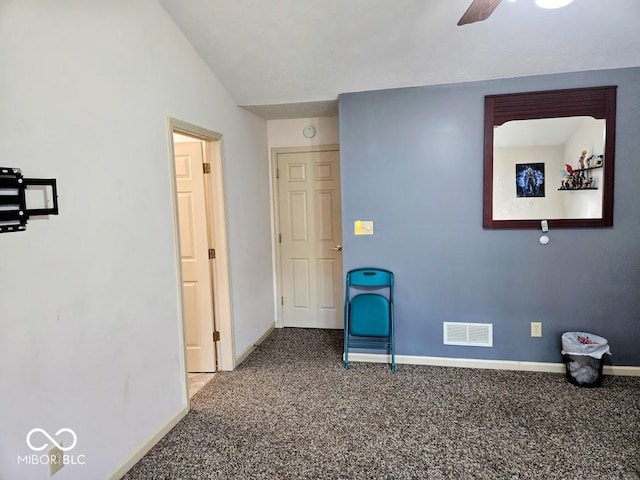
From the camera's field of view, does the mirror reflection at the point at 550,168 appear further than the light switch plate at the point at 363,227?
No

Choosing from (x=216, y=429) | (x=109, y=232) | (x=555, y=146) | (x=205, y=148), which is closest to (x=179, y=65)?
(x=205, y=148)

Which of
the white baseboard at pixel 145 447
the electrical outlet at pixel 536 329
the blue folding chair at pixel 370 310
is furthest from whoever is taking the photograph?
the blue folding chair at pixel 370 310

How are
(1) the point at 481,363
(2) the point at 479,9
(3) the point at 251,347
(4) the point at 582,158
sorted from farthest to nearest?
(3) the point at 251,347, (1) the point at 481,363, (4) the point at 582,158, (2) the point at 479,9

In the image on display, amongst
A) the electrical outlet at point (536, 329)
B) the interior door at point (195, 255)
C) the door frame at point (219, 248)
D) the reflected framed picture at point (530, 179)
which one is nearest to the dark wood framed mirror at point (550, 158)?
the reflected framed picture at point (530, 179)

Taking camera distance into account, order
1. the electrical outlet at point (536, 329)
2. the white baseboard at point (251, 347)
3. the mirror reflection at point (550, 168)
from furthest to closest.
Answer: the white baseboard at point (251, 347)
the electrical outlet at point (536, 329)
the mirror reflection at point (550, 168)

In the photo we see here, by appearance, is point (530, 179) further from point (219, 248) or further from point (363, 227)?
point (219, 248)

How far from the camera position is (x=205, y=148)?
3342 millimetres

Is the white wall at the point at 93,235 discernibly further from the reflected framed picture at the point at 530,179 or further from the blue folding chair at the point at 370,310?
the reflected framed picture at the point at 530,179

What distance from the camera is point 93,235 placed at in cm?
200

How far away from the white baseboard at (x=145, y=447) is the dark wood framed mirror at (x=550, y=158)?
2750 mm

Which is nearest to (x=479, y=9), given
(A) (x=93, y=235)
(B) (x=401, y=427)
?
(A) (x=93, y=235)

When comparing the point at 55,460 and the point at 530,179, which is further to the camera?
the point at 530,179

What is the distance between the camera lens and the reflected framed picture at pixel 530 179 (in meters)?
3.16

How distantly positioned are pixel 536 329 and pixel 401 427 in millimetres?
1520
